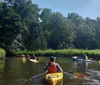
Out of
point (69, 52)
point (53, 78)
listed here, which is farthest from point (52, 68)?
point (69, 52)

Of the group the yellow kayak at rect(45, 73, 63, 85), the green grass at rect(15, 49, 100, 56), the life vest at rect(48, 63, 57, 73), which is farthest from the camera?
the green grass at rect(15, 49, 100, 56)

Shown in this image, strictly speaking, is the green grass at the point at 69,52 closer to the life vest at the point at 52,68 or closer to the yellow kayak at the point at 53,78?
the life vest at the point at 52,68

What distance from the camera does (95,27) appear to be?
3115 inches

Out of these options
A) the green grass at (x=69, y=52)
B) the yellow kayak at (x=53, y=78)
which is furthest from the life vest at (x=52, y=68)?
the green grass at (x=69, y=52)

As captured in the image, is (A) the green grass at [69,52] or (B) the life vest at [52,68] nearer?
(B) the life vest at [52,68]

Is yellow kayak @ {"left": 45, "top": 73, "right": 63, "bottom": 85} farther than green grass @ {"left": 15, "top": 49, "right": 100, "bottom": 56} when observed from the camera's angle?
No

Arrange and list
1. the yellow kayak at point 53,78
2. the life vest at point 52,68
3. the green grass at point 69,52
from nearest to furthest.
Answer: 1. the yellow kayak at point 53,78
2. the life vest at point 52,68
3. the green grass at point 69,52

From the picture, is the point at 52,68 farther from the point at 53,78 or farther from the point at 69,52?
the point at 69,52

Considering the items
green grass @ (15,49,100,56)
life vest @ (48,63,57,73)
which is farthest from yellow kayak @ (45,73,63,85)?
green grass @ (15,49,100,56)

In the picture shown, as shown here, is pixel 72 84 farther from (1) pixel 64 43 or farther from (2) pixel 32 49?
(1) pixel 64 43

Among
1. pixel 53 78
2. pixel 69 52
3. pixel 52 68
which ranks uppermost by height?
pixel 69 52

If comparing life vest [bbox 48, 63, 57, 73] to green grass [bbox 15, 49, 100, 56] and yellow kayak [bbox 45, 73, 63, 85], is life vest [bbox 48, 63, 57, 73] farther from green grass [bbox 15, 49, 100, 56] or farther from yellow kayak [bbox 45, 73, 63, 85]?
green grass [bbox 15, 49, 100, 56]

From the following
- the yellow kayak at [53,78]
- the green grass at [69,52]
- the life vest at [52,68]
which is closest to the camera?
the yellow kayak at [53,78]

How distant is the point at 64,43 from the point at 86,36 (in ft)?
26.1
